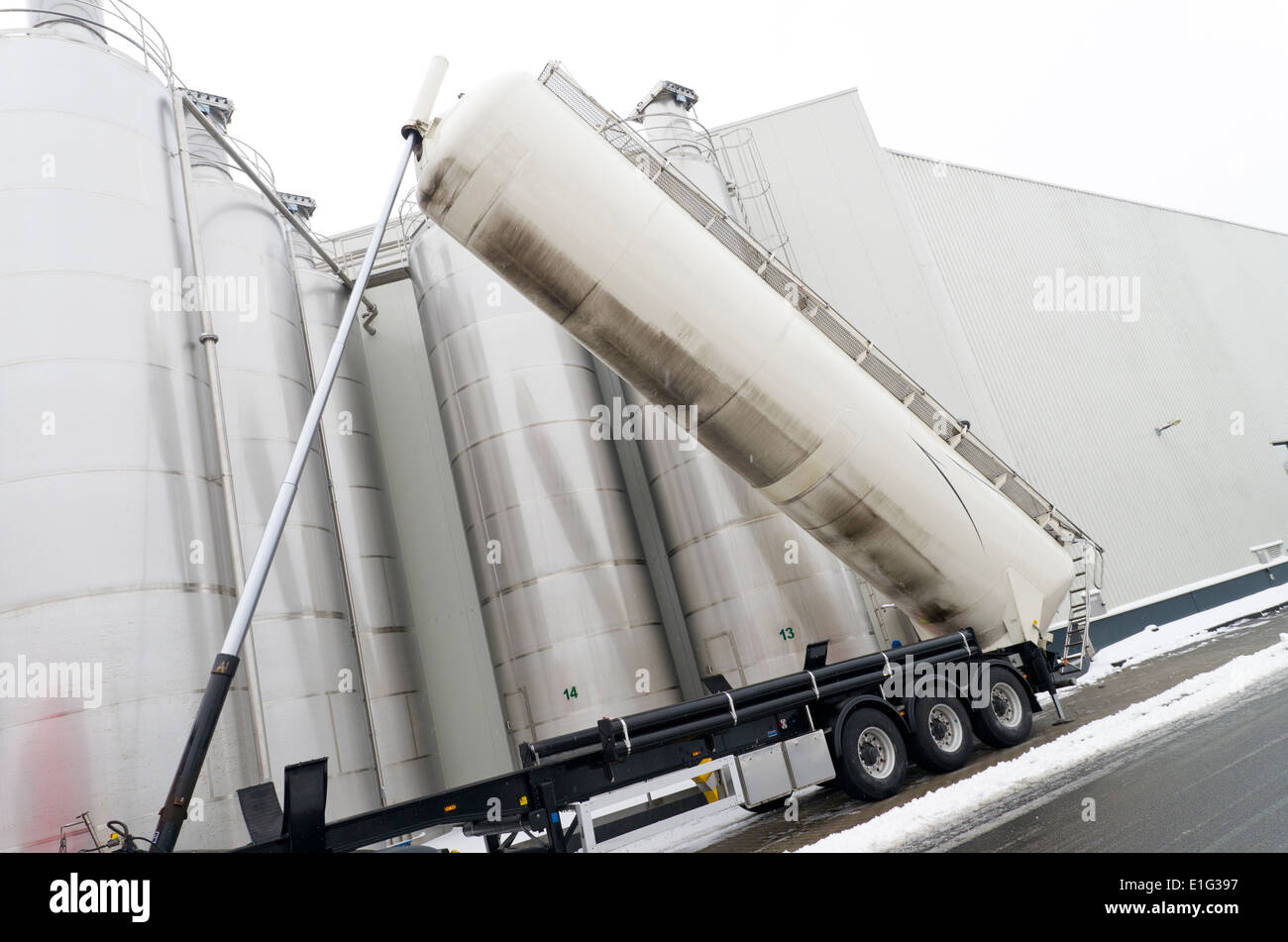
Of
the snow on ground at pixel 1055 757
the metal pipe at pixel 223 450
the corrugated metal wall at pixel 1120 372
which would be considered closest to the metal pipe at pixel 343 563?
the metal pipe at pixel 223 450

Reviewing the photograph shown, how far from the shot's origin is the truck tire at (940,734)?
957 centimetres

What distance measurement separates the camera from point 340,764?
1177cm

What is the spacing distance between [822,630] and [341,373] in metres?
10.7

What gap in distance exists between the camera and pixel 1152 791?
6.43 meters

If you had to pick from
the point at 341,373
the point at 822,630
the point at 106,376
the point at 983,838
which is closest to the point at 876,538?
the point at 822,630

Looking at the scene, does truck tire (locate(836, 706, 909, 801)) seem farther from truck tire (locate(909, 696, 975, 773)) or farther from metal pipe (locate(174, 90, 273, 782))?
metal pipe (locate(174, 90, 273, 782))

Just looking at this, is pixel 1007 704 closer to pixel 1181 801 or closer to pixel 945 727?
pixel 945 727

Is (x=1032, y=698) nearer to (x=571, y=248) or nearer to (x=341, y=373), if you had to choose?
(x=571, y=248)

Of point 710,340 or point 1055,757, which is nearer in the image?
point 1055,757

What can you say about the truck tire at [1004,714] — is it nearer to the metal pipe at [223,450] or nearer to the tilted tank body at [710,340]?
the tilted tank body at [710,340]

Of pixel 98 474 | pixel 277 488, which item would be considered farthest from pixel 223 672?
pixel 277 488

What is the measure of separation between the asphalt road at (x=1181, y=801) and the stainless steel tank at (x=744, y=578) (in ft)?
18.3

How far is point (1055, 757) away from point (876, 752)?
1.90 meters

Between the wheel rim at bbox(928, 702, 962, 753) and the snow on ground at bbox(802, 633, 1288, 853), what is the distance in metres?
0.80
